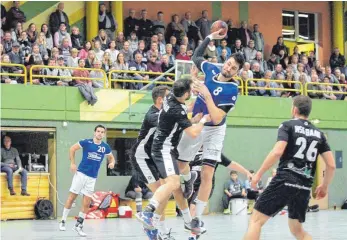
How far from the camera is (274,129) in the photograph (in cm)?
2931

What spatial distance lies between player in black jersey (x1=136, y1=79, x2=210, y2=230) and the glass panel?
24.2 m

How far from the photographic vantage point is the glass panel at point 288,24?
35.3 metres

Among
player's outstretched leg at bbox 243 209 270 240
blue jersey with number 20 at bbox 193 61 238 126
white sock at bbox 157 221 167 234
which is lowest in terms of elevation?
white sock at bbox 157 221 167 234

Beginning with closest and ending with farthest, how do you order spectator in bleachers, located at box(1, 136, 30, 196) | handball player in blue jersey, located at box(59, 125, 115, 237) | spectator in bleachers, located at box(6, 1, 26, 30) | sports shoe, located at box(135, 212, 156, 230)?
sports shoe, located at box(135, 212, 156, 230), handball player in blue jersey, located at box(59, 125, 115, 237), spectator in bleachers, located at box(1, 136, 30, 196), spectator in bleachers, located at box(6, 1, 26, 30)

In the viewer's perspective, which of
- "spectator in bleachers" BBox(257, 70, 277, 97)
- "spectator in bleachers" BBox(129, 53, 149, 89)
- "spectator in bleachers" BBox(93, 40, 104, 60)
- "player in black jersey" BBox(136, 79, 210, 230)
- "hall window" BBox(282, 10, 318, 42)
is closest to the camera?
"player in black jersey" BBox(136, 79, 210, 230)

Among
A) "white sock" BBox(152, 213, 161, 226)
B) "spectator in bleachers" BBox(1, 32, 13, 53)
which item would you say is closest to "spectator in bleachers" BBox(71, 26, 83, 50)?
"spectator in bleachers" BBox(1, 32, 13, 53)

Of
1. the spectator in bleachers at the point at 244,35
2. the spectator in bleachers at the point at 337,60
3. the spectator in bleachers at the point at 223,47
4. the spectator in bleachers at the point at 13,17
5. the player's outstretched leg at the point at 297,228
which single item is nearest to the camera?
the player's outstretched leg at the point at 297,228

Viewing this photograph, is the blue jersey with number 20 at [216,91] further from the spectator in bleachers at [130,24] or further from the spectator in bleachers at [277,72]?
the spectator in bleachers at [277,72]

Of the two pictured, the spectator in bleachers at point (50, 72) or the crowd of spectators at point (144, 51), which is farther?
the crowd of spectators at point (144, 51)

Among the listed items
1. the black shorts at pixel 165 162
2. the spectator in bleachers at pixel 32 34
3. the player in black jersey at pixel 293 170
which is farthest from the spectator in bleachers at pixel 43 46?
the player in black jersey at pixel 293 170

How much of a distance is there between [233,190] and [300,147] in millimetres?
17795

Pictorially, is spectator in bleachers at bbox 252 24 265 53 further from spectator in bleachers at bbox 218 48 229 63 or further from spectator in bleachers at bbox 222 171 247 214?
spectator in bleachers at bbox 222 171 247 214

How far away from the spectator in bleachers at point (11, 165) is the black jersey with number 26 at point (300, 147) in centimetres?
1485

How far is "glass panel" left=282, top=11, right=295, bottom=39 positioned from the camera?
35.3 metres
